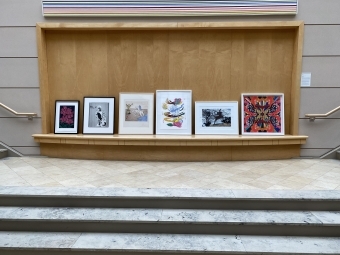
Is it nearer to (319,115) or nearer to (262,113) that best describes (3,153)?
(262,113)

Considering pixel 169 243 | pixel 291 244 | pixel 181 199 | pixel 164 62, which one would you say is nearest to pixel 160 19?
pixel 164 62

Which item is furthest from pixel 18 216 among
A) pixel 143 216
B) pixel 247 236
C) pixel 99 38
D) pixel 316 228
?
pixel 99 38

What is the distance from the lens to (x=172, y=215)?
2.14m

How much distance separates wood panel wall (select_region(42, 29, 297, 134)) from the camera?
3893 mm

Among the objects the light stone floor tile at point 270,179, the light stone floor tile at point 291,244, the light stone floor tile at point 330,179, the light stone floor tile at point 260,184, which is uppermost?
the light stone floor tile at point 330,179

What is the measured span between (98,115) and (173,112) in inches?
53.7

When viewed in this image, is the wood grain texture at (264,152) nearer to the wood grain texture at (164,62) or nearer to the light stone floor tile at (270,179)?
the wood grain texture at (164,62)

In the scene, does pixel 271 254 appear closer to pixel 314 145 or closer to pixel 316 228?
pixel 316 228

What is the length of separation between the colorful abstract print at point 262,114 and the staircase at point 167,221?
1681mm

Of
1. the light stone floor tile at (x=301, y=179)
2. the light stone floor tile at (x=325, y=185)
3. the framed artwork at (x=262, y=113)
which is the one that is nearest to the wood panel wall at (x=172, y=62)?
the framed artwork at (x=262, y=113)

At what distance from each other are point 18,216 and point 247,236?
7.19 feet

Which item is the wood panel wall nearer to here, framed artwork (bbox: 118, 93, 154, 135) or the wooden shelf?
framed artwork (bbox: 118, 93, 154, 135)

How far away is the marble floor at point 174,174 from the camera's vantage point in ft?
8.59

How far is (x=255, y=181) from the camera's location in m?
2.72
